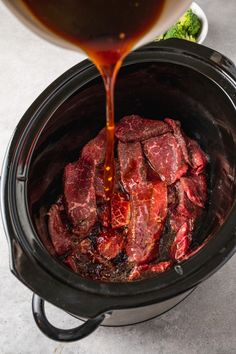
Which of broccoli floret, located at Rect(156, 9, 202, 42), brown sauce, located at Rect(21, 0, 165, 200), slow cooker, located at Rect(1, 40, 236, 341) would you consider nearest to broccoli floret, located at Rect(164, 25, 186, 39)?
broccoli floret, located at Rect(156, 9, 202, 42)

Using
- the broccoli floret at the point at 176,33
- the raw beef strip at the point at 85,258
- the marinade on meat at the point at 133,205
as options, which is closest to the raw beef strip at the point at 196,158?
the marinade on meat at the point at 133,205

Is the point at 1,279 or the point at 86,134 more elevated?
the point at 86,134

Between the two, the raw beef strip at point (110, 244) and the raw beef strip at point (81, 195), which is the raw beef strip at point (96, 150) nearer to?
the raw beef strip at point (81, 195)

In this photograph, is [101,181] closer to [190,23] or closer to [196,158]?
[196,158]

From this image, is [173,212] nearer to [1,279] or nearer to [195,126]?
[195,126]

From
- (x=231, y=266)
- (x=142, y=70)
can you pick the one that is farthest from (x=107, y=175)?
(x=231, y=266)

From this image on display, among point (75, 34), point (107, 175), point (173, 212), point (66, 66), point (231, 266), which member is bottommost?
point (231, 266)

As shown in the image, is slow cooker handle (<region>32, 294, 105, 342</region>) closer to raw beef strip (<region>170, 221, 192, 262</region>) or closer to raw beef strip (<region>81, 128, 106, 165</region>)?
raw beef strip (<region>170, 221, 192, 262</region>)
